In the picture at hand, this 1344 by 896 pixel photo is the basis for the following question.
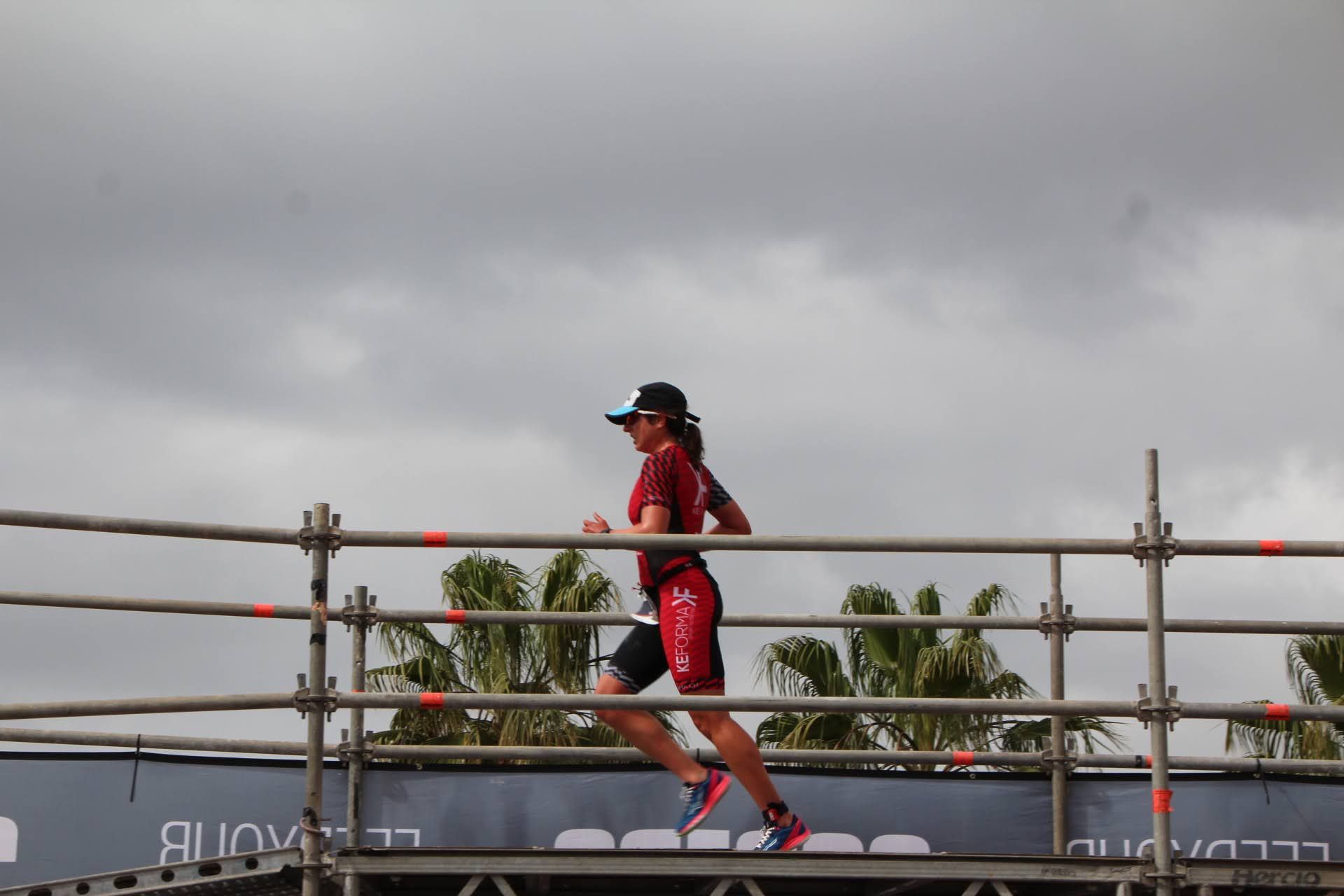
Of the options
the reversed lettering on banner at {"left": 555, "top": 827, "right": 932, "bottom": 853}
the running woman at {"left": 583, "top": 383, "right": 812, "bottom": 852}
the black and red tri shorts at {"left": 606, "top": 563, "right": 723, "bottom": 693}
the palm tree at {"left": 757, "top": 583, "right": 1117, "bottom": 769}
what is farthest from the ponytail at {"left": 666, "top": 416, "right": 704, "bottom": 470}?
the palm tree at {"left": 757, "top": 583, "right": 1117, "bottom": 769}

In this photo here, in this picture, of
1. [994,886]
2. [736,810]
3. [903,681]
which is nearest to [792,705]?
[994,886]

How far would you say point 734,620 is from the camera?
7.86 meters

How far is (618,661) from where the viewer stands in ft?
22.1

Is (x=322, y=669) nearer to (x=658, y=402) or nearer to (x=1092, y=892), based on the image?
(x=658, y=402)

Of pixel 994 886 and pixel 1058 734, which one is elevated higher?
pixel 1058 734

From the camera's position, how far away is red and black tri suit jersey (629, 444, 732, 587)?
658 centimetres

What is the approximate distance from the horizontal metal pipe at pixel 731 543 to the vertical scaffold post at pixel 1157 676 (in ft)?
0.34

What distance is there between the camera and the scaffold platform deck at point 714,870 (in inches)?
238

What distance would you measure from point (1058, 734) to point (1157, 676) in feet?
5.38

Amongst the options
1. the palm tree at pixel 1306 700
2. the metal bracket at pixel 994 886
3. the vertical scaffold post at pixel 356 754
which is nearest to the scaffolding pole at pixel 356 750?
the vertical scaffold post at pixel 356 754

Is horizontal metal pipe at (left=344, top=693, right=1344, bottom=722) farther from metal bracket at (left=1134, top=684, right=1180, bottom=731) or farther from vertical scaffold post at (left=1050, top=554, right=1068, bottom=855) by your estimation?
vertical scaffold post at (left=1050, top=554, right=1068, bottom=855)

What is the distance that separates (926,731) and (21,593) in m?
10.7

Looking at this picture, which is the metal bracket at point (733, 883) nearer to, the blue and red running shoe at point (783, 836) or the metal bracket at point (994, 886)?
the blue and red running shoe at point (783, 836)

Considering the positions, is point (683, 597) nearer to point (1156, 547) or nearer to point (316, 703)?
point (316, 703)
